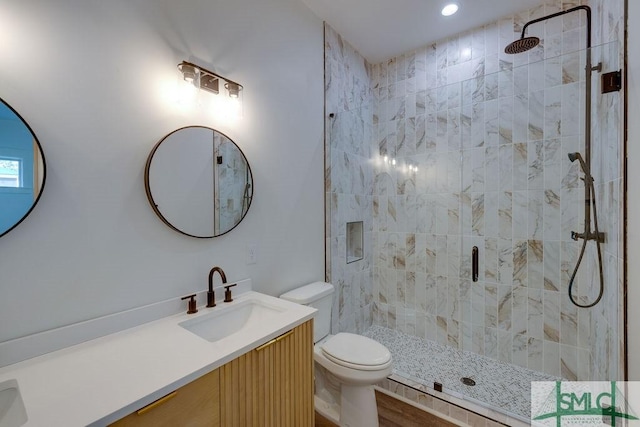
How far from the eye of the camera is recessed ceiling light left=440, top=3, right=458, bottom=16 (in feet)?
6.89

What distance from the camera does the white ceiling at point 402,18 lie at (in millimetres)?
2090

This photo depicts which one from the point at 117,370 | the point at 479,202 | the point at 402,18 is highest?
the point at 402,18

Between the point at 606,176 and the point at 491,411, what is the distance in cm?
156

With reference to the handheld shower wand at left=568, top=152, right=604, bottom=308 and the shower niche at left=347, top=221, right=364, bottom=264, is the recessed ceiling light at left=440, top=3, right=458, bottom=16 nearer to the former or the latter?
the handheld shower wand at left=568, top=152, right=604, bottom=308

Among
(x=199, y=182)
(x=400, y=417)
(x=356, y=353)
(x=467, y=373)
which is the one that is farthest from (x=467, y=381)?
(x=199, y=182)

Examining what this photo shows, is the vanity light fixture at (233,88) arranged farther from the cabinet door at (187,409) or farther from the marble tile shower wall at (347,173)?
the cabinet door at (187,409)

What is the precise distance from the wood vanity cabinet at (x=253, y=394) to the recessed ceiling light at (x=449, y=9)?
8.24ft

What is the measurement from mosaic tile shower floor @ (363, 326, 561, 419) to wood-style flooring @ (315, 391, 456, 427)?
0.19 m

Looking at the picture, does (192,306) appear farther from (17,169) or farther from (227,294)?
(17,169)

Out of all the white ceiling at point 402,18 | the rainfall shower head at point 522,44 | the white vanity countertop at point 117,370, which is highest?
the white ceiling at point 402,18

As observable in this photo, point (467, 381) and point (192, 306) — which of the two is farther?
point (467, 381)

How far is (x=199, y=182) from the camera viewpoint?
59.0 inches

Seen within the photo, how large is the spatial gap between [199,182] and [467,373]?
2437mm


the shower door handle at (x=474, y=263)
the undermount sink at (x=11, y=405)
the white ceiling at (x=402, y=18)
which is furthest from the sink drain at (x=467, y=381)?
the white ceiling at (x=402, y=18)
